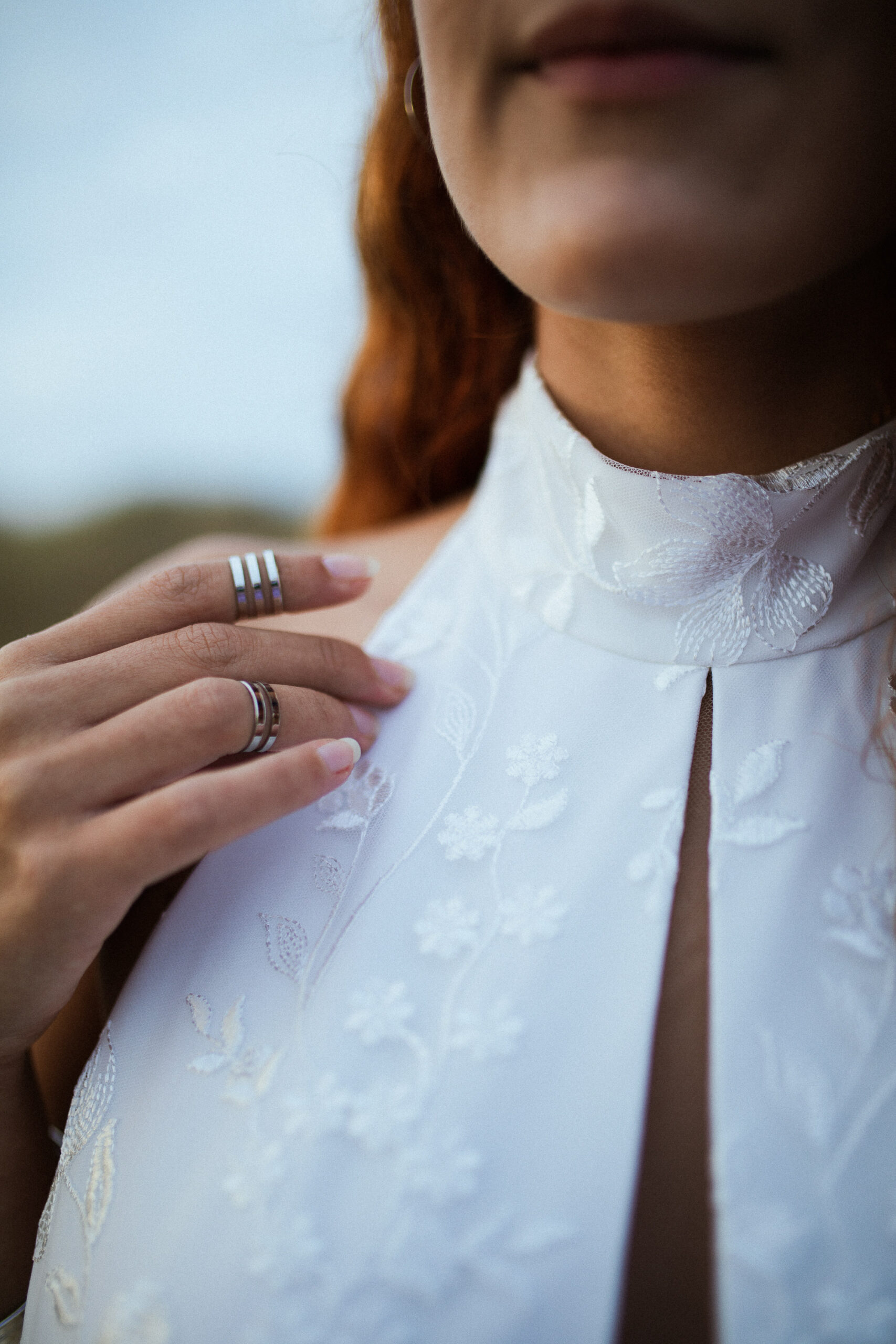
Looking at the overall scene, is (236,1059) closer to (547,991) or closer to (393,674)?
(547,991)

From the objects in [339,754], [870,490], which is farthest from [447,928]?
[870,490]

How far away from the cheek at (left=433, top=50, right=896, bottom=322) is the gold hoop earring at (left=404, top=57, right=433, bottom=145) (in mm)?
418

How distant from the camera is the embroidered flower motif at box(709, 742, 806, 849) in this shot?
762 millimetres

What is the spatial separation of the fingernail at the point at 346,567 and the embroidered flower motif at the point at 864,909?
53 centimetres

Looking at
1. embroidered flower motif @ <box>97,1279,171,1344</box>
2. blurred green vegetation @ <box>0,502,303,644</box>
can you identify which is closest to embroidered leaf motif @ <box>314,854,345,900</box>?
embroidered flower motif @ <box>97,1279,171,1344</box>

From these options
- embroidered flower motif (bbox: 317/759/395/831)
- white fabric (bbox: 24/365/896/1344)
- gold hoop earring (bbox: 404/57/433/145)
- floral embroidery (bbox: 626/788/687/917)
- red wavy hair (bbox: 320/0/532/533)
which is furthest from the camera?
red wavy hair (bbox: 320/0/532/533)

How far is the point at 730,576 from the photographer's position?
890mm

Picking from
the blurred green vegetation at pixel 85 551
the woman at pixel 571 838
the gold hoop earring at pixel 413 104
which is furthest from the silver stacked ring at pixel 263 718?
the blurred green vegetation at pixel 85 551

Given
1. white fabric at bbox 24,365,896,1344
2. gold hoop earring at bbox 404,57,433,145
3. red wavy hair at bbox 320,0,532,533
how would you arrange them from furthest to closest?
red wavy hair at bbox 320,0,532,533
gold hoop earring at bbox 404,57,433,145
white fabric at bbox 24,365,896,1344

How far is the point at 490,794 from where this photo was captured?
0.84 meters

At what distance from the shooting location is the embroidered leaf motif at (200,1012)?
772 mm

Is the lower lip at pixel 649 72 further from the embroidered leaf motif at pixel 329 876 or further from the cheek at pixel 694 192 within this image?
the embroidered leaf motif at pixel 329 876

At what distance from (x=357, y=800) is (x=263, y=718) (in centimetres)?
14

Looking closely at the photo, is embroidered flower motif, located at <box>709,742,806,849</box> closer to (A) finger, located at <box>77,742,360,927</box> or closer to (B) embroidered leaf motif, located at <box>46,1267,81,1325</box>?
(A) finger, located at <box>77,742,360,927</box>
